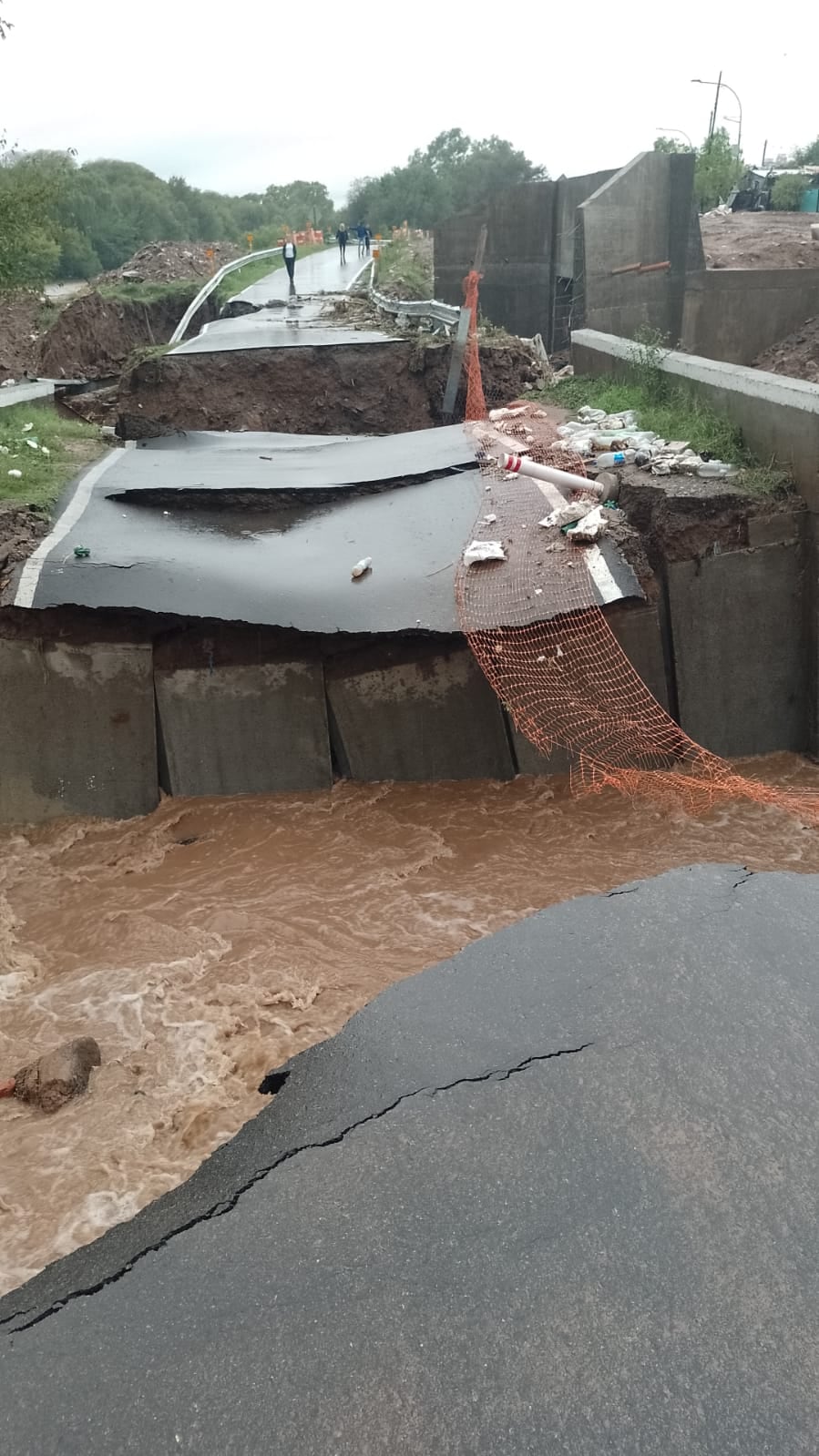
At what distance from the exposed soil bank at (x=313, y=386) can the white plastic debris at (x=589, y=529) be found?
6.43 m

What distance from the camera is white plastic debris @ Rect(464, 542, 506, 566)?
257 inches

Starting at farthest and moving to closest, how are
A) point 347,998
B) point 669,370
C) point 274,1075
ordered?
1. point 669,370
2. point 347,998
3. point 274,1075

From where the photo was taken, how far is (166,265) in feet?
84.9

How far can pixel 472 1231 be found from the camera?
2646mm

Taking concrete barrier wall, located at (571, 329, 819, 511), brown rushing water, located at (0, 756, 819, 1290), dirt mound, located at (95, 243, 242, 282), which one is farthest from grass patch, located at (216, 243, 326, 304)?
brown rushing water, located at (0, 756, 819, 1290)

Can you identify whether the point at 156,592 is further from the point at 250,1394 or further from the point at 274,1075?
the point at 250,1394

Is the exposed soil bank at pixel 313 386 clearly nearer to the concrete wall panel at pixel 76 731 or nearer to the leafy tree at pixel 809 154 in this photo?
the concrete wall panel at pixel 76 731

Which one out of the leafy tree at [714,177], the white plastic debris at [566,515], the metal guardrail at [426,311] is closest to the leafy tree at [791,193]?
the leafy tree at [714,177]

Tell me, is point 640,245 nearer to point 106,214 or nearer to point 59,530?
point 59,530

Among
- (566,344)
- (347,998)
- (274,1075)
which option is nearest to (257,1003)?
(347,998)

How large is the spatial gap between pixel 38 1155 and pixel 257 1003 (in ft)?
4.16

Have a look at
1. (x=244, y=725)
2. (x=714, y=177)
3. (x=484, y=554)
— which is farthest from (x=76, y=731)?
(x=714, y=177)

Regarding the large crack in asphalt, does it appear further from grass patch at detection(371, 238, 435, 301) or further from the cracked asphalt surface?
grass patch at detection(371, 238, 435, 301)

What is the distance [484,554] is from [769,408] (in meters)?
2.59
